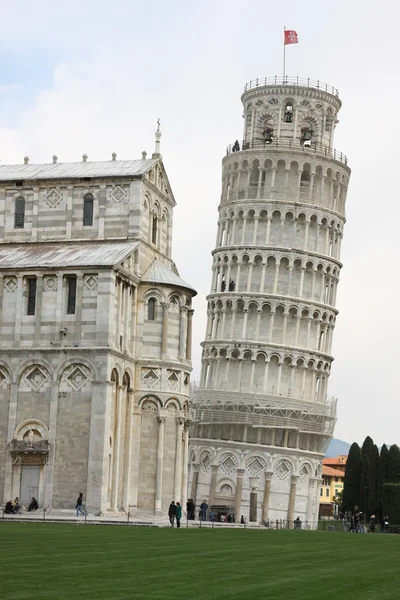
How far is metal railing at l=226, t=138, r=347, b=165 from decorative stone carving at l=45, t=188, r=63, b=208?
39.2 metres

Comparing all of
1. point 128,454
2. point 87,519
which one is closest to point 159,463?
point 128,454

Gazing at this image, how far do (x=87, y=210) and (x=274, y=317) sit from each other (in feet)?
121

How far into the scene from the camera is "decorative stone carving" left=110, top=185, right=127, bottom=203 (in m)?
70.4

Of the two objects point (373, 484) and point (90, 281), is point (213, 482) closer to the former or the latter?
point (373, 484)

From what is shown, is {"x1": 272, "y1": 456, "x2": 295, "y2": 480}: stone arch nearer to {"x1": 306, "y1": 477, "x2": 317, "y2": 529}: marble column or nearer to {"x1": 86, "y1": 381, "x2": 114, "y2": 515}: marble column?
{"x1": 306, "y1": 477, "x2": 317, "y2": 529}: marble column

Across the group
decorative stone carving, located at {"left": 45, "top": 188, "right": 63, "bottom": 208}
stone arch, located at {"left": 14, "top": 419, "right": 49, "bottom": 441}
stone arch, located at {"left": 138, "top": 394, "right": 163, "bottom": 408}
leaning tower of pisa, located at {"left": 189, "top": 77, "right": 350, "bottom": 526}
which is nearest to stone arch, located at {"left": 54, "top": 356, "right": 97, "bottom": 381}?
stone arch, located at {"left": 14, "top": 419, "right": 49, "bottom": 441}

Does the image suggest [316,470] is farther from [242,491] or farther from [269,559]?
[269,559]

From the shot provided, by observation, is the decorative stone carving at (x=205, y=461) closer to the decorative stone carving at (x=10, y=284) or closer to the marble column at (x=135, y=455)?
the marble column at (x=135, y=455)

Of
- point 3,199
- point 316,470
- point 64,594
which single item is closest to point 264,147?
point 316,470

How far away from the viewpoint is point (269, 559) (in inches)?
1302

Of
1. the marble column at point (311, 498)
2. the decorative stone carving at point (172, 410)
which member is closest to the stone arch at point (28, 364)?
the decorative stone carving at point (172, 410)

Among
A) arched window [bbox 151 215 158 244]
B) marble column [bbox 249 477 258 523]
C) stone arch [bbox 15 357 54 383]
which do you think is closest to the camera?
stone arch [bbox 15 357 54 383]

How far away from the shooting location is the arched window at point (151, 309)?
227 ft

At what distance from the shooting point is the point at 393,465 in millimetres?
98875
